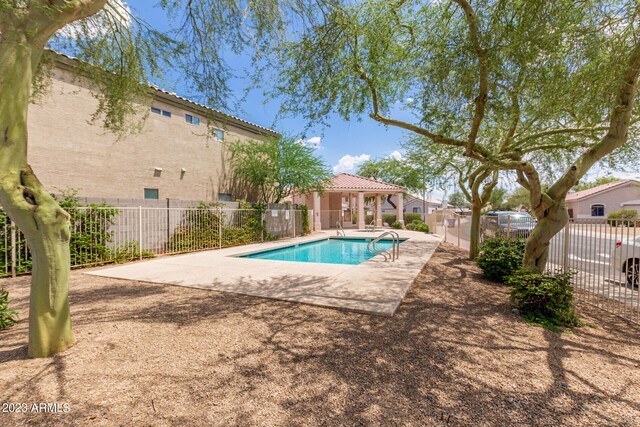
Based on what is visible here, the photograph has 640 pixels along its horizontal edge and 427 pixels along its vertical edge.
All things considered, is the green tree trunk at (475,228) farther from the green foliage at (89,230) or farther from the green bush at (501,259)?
the green foliage at (89,230)

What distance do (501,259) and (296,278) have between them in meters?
5.23

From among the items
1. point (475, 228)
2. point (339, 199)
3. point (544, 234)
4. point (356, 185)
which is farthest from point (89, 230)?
point (339, 199)

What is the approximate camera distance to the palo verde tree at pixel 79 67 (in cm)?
279

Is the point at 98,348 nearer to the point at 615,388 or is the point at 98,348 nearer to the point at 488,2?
the point at 615,388

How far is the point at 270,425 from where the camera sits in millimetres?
2188

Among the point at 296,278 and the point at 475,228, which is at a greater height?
the point at 475,228

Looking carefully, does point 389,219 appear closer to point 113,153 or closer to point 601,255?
point 601,255

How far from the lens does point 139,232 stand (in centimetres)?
1018

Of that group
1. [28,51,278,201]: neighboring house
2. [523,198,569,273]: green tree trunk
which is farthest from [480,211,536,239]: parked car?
[28,51,278,201]: neighboring house

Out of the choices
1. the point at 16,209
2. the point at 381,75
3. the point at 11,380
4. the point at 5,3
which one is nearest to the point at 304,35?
the point at 381,75

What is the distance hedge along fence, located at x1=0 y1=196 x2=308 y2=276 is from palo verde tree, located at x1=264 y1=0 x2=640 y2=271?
7303 mm

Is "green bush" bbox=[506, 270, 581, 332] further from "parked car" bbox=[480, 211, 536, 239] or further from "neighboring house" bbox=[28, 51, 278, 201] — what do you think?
"neighboring house" bbox=[28, 51, 278, 201]

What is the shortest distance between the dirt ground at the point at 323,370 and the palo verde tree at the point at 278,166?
12673 mm

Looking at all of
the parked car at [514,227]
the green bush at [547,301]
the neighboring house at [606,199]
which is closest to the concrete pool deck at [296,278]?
the green bush at [547,301]
